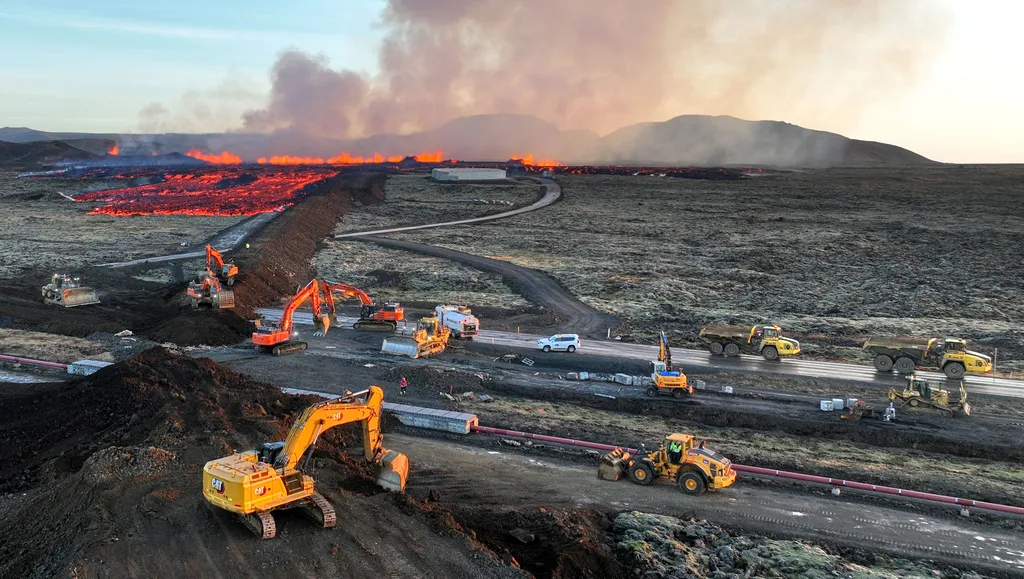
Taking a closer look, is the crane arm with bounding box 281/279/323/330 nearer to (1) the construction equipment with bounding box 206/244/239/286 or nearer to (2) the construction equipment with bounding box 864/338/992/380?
(1) the construction equipment with bounding box 206/244/239/286

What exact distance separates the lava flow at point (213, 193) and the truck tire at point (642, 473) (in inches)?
3018

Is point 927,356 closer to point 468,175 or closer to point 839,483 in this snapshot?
point 839,483

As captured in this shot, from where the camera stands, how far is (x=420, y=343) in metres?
35.8

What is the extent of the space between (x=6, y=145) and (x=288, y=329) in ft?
647

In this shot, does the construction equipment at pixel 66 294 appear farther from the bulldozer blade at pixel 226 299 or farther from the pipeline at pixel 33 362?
the pipeline at pixel 33 362

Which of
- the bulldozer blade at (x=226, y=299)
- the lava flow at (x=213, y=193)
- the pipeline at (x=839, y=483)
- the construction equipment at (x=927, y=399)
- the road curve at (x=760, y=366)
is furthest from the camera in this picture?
the lava flow at (x=213, y=193)

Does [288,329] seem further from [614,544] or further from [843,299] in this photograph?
[843,299]

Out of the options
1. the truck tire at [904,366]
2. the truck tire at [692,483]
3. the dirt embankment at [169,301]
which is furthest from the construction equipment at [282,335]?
the truck tire at [904,366]

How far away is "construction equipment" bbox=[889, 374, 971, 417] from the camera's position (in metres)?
28.7

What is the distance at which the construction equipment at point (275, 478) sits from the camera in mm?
15547

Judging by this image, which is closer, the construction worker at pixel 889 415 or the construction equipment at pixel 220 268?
the construction worker at pixel 889 415

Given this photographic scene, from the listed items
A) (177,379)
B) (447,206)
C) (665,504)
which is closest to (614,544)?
(665,504)

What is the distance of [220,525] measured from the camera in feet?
53.5

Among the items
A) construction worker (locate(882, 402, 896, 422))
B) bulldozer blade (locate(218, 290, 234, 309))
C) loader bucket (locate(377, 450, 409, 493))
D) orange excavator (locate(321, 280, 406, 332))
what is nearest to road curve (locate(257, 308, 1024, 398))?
orange excavator (locate(321, 280, 406, 332))
